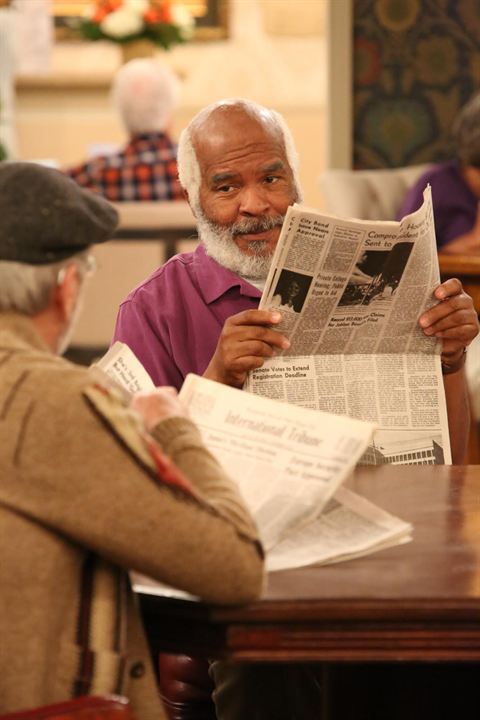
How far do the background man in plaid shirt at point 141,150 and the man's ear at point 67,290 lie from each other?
4.27 meters

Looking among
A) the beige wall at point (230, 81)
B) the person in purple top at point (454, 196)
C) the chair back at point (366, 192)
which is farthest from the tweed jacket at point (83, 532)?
the beige wall at point (230, 81)

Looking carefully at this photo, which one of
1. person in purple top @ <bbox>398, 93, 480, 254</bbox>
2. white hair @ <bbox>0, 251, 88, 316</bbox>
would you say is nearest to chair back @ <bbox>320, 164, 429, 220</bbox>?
person in purple top @ <bbox>398, 93, 480, 254</bbox>

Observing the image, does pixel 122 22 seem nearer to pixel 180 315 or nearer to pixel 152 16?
pixel 152 16

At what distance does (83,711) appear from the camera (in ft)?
3.45

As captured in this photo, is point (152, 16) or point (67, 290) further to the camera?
point (152, 16)

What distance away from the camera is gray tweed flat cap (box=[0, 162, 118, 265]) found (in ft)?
3.79

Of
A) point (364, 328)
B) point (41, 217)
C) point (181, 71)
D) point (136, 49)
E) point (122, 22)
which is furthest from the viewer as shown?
point (181, 71)

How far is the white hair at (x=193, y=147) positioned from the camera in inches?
83.3

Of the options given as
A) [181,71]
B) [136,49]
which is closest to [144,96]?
[136,49]

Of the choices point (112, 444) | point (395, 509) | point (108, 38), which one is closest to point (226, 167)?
point (395, 509)

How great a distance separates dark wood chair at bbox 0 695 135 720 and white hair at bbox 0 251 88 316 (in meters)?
0.38

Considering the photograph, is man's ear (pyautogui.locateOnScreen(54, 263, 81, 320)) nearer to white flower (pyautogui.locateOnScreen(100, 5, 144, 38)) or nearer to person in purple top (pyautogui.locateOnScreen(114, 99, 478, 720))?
person in purple top (pyautogui.locateOnScreen(114, 99, 478, 720))

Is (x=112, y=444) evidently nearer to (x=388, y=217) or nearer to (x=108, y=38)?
(x=388, y=217)

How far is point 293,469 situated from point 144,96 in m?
4.29
